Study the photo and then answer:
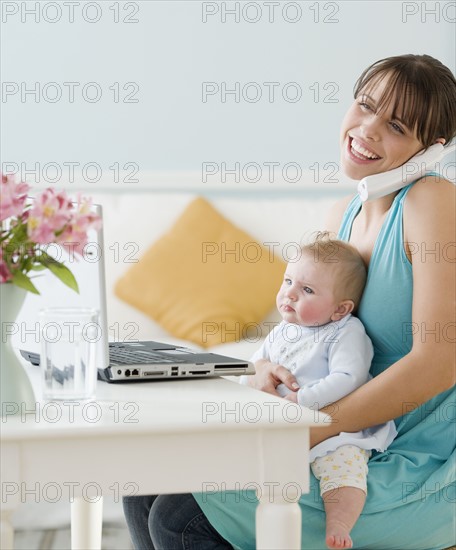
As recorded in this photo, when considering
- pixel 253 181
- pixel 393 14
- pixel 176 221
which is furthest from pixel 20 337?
pixel 393 14

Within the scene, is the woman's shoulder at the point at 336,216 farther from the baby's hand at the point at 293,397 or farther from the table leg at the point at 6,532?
the table leg at the point at 6,532

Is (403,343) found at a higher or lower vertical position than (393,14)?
lower

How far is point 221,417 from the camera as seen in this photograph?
1.10 metres

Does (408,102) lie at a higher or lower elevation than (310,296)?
higher

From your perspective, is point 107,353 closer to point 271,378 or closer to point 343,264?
point 271,378

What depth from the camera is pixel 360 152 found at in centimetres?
164

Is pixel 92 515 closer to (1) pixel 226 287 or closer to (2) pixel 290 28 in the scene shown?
(1) pixel 226 287

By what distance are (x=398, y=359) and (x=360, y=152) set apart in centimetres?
37

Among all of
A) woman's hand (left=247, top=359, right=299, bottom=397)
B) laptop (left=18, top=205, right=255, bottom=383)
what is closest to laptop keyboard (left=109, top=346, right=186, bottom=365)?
laptop (left=18, top=205, right=255, bottom=383)

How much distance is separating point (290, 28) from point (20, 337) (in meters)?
2.08

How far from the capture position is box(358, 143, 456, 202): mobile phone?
5.10 feet

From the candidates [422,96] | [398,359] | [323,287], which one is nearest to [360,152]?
[422,96]

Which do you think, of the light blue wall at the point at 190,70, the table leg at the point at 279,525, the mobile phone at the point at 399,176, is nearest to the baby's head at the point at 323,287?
the mobile phone at the point at 399,176

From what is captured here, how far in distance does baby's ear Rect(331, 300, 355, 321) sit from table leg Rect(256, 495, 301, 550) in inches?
19.4
